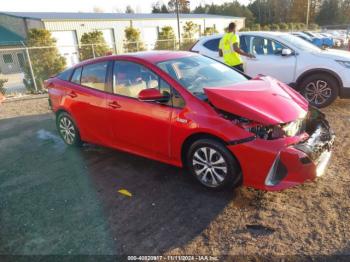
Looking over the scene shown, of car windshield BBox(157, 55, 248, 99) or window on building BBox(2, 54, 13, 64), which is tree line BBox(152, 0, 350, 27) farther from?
car windshield BBox(157, 55, 248, 99)

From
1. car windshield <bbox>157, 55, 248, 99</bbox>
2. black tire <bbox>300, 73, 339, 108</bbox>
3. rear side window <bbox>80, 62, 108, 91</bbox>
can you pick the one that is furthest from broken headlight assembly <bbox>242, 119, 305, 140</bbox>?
black tire <bbox>300, 73, 339, 108</bbox>

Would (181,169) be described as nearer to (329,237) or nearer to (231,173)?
(231,173)

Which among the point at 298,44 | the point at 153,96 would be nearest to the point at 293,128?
the point at 153,96

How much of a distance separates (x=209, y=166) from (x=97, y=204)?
1.37 metres

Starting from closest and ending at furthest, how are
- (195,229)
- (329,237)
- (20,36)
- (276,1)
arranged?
(329,237) → (195,229) → (20,36) → (276,1)

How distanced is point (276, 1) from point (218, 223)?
75091 millimetres

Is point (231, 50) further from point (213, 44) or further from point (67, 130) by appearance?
point (67, 130)

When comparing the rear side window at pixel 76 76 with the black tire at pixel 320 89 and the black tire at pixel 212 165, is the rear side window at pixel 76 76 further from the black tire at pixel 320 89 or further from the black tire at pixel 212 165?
the black tire at pixel 320 89

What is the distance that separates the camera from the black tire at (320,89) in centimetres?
665

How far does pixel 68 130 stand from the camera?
5.42m

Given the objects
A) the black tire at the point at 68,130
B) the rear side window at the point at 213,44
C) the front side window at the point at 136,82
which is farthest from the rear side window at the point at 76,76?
the rear side window at the point at 213,44

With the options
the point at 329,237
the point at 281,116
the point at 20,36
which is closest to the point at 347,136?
the point at 281,116

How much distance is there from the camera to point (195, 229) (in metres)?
3.08

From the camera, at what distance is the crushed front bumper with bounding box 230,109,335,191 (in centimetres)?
315
